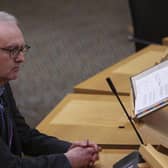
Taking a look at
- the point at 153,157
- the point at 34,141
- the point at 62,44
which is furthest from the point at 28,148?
the point at 62,44

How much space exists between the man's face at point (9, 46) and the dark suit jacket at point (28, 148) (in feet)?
0.58

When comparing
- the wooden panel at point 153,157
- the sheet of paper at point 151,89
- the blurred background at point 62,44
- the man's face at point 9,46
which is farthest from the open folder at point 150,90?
the blurred background at point 62,44

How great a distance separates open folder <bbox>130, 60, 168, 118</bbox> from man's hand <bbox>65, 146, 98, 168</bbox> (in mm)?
206

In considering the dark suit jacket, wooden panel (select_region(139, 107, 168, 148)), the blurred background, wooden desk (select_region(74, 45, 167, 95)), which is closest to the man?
the dark suit jacket

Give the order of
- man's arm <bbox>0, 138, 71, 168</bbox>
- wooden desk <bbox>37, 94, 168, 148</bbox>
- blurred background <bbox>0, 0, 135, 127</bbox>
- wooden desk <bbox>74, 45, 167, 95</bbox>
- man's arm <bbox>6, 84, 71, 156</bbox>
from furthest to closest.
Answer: blurred background <bbox>0, 0, 135, 127</bbox>
wooden desk <bbox>74, 45, 167, 95</bbox>
man's arm <bbox>6, 84, 71, 156</bbox>
wooden desk <bbox>37, 94, 168, 148</bbox>
man's arm <bbox>0, 138, 71, 168</bbox>

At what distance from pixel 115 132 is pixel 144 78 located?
0.24 m

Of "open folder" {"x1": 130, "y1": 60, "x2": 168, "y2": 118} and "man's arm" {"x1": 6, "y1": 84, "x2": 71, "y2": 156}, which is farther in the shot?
"man's arm" {"x1": 6, "y1": 84, "x2": 71, "y2": 156}

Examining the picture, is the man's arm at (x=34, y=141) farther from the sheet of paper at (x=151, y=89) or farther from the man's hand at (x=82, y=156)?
the sheet of paper at (x=151, y=89)

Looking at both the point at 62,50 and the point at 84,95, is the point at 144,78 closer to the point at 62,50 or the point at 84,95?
the point at 84,95

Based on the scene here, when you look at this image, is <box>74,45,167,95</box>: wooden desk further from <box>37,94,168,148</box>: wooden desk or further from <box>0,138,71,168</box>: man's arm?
<box>0,138,71,168</box>: man's arm

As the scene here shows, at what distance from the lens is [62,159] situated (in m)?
1.52

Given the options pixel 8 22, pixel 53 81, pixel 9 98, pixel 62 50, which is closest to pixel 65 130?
pixel 9 98

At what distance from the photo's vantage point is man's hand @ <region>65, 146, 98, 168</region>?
153 centimetres

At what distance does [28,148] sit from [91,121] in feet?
0.90
